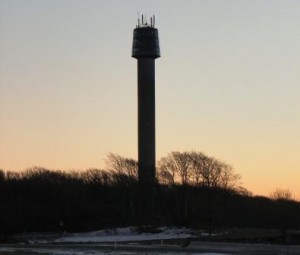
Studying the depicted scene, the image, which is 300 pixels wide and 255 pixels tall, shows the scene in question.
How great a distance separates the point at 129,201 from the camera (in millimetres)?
112688

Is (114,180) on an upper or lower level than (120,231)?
upper

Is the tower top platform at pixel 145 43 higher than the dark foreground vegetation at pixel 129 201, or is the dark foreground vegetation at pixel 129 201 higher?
the tower top platform at pixel 145 43

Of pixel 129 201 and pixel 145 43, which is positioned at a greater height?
pixel 145 43

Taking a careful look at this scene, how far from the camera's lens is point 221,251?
146 feet

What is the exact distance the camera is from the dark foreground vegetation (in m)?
102

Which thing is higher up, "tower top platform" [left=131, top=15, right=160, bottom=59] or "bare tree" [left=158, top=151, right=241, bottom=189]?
"tower top platform" [left=131, top=15, right=160, bottom=59]

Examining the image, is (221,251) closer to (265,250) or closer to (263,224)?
(265,250)

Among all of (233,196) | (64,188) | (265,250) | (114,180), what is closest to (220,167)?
(233,196)

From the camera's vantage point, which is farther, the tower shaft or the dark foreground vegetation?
the tower shaft

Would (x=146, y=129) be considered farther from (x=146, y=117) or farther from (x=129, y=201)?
(x=129, y=201)

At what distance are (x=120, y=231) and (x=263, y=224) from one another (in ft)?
71.3

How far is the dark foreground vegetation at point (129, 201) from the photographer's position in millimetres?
102250

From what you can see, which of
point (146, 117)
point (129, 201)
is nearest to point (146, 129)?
point (146, 117)

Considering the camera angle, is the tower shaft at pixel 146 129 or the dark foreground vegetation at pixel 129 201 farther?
the tower shaft at pixel 146 129
